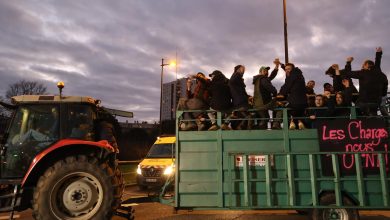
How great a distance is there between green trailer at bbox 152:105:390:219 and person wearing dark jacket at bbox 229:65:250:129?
67cm

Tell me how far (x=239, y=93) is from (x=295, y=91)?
3.72 feet

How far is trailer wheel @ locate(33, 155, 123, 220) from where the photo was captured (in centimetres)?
621

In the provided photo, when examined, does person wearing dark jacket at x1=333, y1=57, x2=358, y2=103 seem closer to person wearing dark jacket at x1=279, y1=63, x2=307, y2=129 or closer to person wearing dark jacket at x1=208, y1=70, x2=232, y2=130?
person wearing dark jacket at x1=279, y1=63, x2=307, y2=129

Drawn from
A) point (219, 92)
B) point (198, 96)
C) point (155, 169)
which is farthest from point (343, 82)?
point (155, 169)

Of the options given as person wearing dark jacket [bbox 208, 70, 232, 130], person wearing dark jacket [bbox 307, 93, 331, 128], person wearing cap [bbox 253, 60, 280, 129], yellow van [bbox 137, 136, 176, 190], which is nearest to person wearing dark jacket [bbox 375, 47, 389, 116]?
person wearing dark jacket [bbox 307, 93, 331, 128]

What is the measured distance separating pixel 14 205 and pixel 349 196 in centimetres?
591

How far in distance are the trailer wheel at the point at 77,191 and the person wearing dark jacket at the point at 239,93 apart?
2.78 m

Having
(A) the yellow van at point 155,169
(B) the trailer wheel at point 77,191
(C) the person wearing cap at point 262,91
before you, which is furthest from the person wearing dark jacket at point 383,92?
(A) the yellow van at point 155,169

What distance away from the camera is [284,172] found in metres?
6.14

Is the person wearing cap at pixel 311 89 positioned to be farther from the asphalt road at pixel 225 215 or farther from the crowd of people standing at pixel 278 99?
the asphalt road at pixel 225 215

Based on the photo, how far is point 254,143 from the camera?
6.34 meters

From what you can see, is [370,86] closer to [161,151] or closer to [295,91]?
[295,91]

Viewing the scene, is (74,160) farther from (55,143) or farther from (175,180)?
(175,180)

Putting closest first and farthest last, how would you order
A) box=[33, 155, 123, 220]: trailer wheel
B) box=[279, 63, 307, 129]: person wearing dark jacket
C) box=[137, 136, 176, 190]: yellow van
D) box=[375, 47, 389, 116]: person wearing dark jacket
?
box=[33, 155, 123, 220]: trailer wheel < box=[375, 47, 389, 116]: person wearing dark jacket < box=[279, 63, 307, 129]: person wearing dark jacket < box=[137, 136, 176, 190]: yellow van
